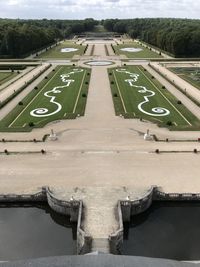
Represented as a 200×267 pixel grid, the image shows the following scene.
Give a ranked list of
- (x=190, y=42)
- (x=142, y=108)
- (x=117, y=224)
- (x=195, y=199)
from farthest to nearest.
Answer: (x=190, y=42)
(x=142, y=108)
(x=195, y=199)
(x=117, y=224)

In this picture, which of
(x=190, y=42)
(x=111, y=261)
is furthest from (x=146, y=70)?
(x=111, y=261)

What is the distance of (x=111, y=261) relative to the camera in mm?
18375

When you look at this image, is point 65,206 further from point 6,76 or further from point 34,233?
point 6,76

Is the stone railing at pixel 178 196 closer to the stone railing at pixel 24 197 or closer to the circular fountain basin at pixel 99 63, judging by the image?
the stone railing at pixel 24 197

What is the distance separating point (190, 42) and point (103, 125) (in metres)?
75.7

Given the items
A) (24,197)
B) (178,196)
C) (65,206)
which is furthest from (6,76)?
(178,196)

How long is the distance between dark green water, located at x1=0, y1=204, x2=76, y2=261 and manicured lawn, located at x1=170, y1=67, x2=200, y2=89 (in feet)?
154

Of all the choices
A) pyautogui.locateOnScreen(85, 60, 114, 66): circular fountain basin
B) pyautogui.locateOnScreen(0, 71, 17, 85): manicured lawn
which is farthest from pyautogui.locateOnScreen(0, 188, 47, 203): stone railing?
pyautogui.locateOnScreen(85, 60, 114, 66): circular fountain basin

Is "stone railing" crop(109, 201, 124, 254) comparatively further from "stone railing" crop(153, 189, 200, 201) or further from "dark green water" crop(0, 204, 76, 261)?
"stone railing" crop(153, 189, 200, 201)

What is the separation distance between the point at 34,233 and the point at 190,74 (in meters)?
63.4

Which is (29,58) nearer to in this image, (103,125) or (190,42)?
(190,42)

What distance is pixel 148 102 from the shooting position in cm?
5841

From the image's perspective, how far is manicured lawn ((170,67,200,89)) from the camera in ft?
238

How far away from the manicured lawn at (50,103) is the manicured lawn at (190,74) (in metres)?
20.9
